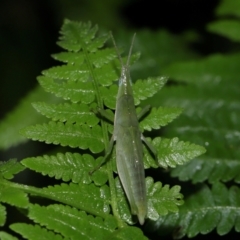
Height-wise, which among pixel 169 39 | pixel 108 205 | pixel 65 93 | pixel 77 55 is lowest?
pixel 108 205

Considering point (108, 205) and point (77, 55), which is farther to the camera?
point (77, 55)

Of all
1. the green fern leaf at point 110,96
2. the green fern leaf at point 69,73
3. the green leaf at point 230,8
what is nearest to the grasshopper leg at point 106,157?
the green fern leaf at point 110,96

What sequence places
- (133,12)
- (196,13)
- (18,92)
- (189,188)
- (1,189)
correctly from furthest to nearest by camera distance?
(133,12) < (196,13) < (18,92) < (189,188) < (1,189)

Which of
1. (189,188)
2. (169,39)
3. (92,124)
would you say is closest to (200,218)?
(189,188)

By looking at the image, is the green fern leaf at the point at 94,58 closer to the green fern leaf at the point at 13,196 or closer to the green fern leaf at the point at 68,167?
the green fern leaf at the point at 68,167

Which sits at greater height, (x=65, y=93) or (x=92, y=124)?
(x=65, y=93)

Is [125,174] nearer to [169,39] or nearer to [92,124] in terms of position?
[92,124]

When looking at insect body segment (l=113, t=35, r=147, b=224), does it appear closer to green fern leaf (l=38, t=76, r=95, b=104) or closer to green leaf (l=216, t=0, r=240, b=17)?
green fern leaf (l=38, t=76, r=95, b=104)
